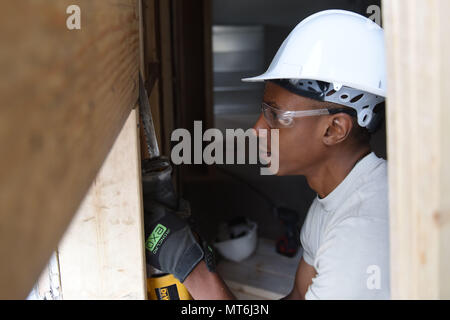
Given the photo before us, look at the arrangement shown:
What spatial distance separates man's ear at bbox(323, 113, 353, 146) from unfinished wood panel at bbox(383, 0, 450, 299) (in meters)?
0.93

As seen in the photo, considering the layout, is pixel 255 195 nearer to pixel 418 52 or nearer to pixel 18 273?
pixel 418 52

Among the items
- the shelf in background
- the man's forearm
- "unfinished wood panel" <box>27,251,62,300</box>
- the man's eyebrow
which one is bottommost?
the shelf in background

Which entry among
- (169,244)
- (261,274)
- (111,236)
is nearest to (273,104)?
(169,244)

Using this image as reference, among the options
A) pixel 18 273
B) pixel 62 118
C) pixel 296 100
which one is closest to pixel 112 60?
pixel 62 118

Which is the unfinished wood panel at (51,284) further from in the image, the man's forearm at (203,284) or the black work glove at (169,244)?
the man's forearm at (203,284)

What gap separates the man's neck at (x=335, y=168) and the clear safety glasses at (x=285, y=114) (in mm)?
167

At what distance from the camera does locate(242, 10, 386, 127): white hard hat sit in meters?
1.54

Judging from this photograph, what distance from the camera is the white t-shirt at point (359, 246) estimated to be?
4.18ft

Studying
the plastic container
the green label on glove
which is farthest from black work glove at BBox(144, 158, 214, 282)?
the plastic container

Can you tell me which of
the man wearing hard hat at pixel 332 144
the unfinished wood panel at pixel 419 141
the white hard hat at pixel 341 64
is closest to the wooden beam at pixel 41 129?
the unfinished wood panel at pixel 419 141

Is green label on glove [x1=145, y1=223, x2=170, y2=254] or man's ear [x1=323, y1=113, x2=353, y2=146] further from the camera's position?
man's ear [x1=323, y1=113, x2=353, y2=146]

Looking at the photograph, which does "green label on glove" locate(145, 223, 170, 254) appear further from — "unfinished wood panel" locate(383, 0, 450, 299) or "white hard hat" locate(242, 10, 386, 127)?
"unfinished wood panel" locate(383, 0, 450, 299)

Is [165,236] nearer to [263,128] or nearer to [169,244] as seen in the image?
[169,244]

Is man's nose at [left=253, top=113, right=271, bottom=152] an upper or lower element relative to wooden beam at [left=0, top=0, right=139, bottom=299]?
lower
